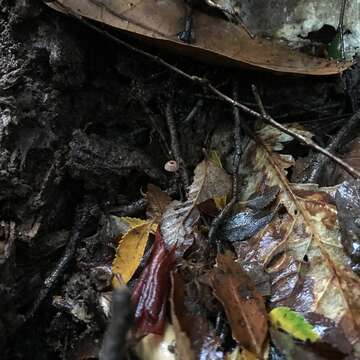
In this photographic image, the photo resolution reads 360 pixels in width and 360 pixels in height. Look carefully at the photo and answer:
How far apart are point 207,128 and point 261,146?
0.20 metres

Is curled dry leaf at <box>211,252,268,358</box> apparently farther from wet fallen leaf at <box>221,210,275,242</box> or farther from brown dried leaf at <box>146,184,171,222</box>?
brown dried leaf at <box>146,184,171,222</box>

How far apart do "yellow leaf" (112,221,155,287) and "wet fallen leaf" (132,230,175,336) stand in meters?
0.05

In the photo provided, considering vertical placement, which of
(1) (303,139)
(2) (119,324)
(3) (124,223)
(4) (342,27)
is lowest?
(2) (119,324)

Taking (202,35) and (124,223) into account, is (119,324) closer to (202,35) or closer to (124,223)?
(124,223)

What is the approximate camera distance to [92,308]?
59.8 inches

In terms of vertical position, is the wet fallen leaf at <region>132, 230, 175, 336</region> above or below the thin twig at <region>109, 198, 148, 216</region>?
below

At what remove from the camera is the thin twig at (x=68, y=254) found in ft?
5.28

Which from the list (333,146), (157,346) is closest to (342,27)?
(333,146)

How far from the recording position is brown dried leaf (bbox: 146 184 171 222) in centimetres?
175

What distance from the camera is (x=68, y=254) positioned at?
1677mm

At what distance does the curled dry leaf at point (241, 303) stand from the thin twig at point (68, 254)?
1.46ft

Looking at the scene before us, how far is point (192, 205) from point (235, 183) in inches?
6.4

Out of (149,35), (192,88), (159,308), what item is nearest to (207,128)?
(192,88)

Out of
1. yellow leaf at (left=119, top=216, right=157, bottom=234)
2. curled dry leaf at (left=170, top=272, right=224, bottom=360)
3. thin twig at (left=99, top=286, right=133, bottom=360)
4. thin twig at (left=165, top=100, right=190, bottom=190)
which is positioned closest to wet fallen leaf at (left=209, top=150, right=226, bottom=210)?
thin twig at (left=165, top=100, right=190, bottom=190)
